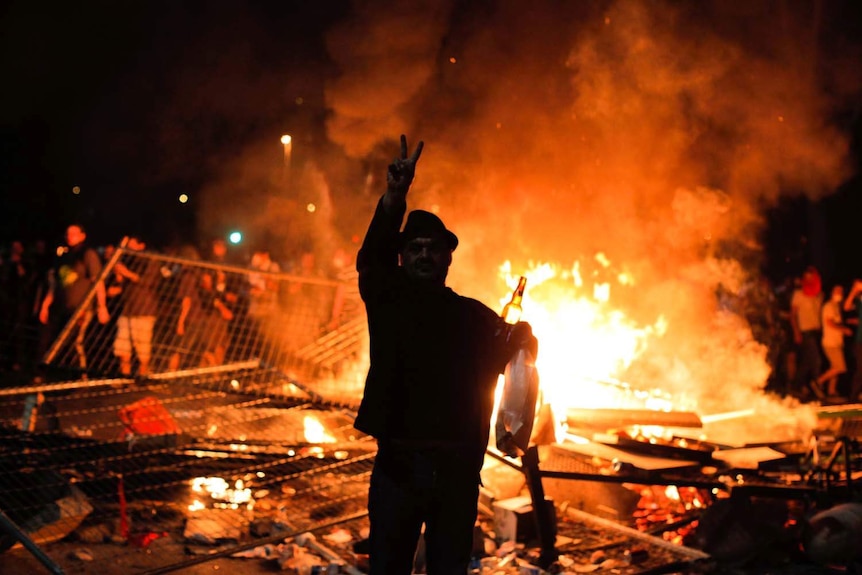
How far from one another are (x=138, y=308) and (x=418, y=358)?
6.68 m

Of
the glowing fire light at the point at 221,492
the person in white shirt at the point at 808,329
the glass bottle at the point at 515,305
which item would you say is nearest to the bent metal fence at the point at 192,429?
the glowing fire light at the point at 221,492

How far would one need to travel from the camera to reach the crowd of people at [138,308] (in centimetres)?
807

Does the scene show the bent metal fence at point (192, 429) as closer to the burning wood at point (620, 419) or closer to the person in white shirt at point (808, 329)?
the burning wood at point (620, 419)

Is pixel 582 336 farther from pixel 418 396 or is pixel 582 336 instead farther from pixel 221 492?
pixel 418 396

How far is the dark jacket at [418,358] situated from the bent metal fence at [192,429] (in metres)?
2.24

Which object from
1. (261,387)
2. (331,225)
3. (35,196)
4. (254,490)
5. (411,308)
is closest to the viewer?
(411,308)

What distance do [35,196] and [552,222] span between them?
1729cm

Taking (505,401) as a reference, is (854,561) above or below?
below

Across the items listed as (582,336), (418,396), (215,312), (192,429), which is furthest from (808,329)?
(418,396)

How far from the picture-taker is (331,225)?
14664 millimetres

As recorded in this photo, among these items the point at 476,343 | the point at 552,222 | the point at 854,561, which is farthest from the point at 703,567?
the point at 552,222

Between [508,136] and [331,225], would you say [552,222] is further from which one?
[331,225]

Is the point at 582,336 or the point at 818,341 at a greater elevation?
the point at 818,341

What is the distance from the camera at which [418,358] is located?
2842mm
